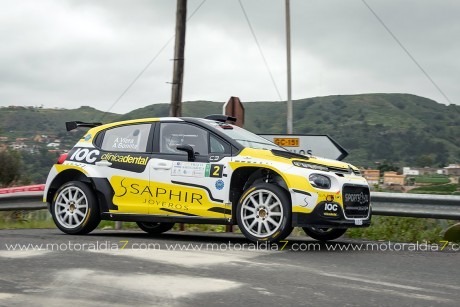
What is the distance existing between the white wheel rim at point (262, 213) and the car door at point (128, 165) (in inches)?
60.7

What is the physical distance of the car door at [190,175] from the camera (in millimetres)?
9703

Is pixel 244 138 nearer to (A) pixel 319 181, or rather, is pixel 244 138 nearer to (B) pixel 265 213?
(B) pixel 265 213

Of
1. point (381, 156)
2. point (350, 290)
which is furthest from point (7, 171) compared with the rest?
point (350, 290)

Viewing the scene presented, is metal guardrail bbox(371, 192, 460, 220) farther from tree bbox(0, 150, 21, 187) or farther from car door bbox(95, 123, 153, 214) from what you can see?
tree bbox(0, 150, 21, 187)

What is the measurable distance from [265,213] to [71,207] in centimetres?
300

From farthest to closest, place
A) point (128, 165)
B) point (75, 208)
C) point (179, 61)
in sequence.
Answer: point (179, 61) → point (75, 208) → point (128, 165)

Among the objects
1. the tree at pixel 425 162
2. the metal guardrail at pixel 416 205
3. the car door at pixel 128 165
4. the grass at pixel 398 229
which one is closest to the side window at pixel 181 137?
the car door at pixel 128 165

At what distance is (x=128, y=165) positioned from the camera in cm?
1045

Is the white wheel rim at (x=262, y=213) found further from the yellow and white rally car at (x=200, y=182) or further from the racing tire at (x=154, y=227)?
the racing tire at (x=154, y=227)

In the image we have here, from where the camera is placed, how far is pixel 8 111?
114m

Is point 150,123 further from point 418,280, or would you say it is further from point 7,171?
point 7,171

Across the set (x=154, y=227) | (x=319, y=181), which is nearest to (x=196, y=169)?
(x=319, y=181)

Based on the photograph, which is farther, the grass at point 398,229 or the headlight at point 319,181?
the grass at point 398,229

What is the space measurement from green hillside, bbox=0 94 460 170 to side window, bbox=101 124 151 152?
67.3m
